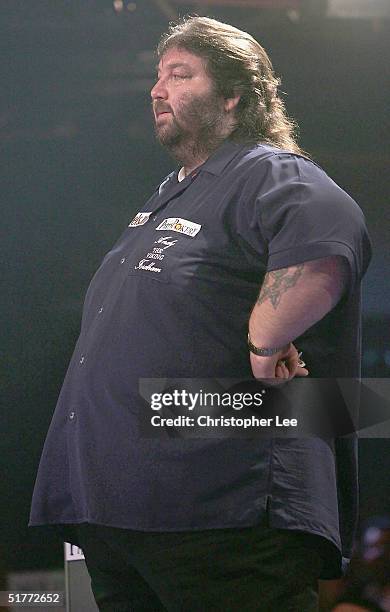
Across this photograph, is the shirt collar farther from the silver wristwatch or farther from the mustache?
the silver wristwatch

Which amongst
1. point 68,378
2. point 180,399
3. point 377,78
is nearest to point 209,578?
point 180,399

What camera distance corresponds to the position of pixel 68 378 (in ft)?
4.98

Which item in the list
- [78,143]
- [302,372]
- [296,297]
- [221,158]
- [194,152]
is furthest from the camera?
[78,143]

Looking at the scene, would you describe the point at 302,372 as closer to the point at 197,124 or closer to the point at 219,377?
the point at 219,377

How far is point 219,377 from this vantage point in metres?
1.38

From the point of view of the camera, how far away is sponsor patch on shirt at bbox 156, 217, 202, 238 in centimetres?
140

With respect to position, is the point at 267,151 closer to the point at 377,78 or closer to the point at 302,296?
the point at 302,296

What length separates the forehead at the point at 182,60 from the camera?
5.31 ft

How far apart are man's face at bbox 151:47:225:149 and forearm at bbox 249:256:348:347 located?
1.37 feet

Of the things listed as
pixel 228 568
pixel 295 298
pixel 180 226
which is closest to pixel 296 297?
pixel 295 298

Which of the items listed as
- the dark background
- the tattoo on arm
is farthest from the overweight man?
the dark background

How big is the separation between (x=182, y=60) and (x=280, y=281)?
1.86 ft

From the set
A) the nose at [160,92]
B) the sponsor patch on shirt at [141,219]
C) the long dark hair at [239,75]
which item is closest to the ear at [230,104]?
the long dark hair at [239,75]

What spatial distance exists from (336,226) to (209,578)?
57cm
